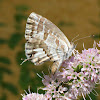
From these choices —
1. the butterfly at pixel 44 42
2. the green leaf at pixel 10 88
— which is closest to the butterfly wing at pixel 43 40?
the butterfly at pixel 44 42

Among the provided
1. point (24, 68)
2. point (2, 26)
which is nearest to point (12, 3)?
point (2, 26)

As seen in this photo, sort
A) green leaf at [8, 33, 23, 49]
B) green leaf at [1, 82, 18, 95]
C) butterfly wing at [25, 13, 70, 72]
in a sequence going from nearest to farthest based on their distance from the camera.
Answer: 1. butterfly wing at [25, 13, 70, 72]
2. green leaf at [1, 82, 18, 95]
3. green leaf at [8, 33, 23, 49]

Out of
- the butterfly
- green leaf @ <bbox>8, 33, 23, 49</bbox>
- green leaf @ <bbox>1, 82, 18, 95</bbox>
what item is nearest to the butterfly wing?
the butterfly

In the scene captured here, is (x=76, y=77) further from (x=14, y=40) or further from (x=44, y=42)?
(x=14, y=40)

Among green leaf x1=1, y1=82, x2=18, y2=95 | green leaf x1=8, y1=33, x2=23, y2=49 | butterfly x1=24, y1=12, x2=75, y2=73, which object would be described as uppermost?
green leaf x1=8, y1=33, x2=23, y2=49

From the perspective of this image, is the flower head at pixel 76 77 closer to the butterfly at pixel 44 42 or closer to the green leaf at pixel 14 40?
the butterfly at pixel 44 42

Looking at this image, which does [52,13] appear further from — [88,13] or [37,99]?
[37,99]

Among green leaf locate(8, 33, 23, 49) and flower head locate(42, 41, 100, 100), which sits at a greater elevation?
green leaf locate(8, 33, 23, 49)

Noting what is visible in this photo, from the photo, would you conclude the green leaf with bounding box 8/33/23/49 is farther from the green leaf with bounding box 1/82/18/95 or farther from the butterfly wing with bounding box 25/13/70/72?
the butterfly wing with bounding box 25/13/70/72
